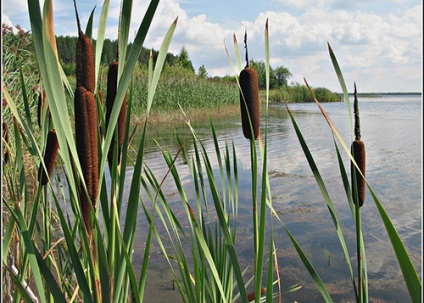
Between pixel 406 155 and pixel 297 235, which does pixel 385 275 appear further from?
pixel 406 155

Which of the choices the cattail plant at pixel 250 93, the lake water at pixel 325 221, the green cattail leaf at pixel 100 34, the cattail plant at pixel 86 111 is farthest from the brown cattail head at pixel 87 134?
the lake water at pixel 325 221

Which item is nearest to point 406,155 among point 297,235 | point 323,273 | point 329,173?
point 329,173

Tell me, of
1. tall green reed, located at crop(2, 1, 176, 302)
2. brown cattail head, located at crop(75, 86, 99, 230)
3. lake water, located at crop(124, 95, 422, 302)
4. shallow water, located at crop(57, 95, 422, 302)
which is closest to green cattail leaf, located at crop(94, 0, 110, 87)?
tall green reed, located at crop(2, 1, 176, 302)

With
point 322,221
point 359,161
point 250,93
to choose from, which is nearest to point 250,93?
point 250,93

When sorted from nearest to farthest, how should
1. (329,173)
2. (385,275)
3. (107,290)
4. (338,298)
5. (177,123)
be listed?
(107,290) → (338,298) → (385,275) → (329,173) → (177,123)

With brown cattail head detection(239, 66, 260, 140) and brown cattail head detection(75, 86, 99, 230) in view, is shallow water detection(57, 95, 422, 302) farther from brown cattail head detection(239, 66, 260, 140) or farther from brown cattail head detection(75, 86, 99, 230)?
brown cattail head detection(75, 86, 99, 230)

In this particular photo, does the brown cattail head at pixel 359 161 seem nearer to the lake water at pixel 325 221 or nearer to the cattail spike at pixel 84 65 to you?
the cattail spike at pixel 84 65

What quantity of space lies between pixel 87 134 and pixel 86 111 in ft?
0.08

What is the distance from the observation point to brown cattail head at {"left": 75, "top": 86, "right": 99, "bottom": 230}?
17.0 inches

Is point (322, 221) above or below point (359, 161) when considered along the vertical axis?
below

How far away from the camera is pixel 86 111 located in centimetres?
43

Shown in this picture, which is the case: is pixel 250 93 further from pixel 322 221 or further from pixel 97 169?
pixel 322 221

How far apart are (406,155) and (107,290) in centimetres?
805

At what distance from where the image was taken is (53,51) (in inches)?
15.0
